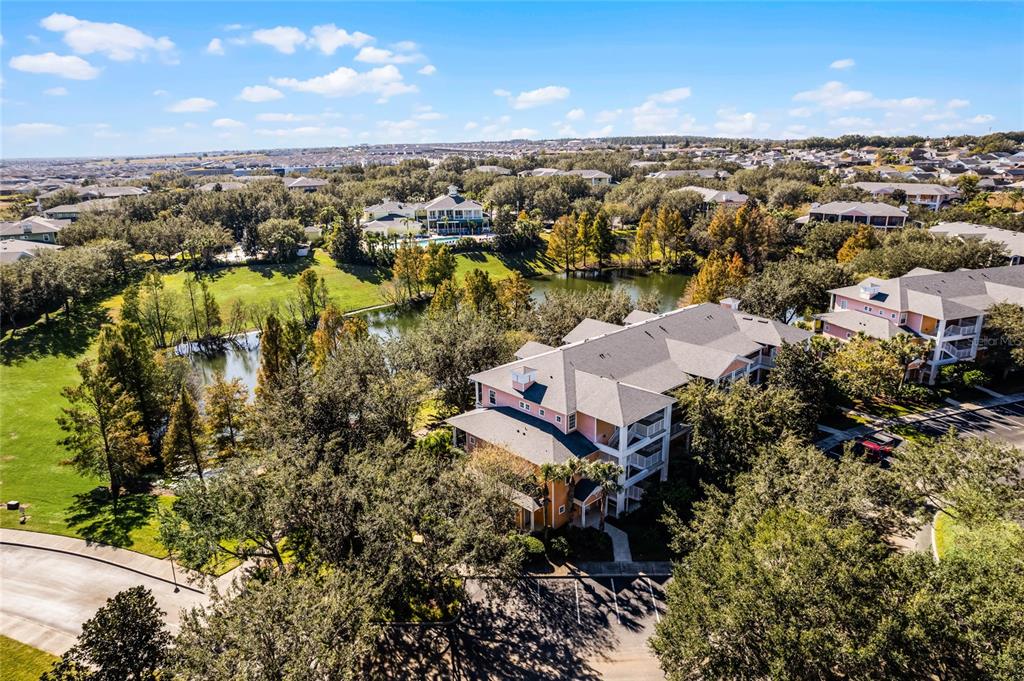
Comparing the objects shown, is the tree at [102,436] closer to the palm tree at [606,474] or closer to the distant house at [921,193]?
the palm tree at [606,474]

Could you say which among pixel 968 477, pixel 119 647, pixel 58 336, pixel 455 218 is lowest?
pixel 58 336

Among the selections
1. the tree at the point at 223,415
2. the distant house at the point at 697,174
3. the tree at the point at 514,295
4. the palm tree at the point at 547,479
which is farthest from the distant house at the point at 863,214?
the tree at the point at 223,415

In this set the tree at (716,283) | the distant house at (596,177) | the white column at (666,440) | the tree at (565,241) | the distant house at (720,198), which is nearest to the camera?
the white column at (666,440)

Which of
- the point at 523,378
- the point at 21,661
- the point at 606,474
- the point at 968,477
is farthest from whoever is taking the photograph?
the point at 523,378

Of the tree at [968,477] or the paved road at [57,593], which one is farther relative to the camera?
the paved road at [57,593]

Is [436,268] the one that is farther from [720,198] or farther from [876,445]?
[720,198]

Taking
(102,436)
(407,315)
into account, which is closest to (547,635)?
(102,436)

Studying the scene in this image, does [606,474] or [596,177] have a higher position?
[596,177]
